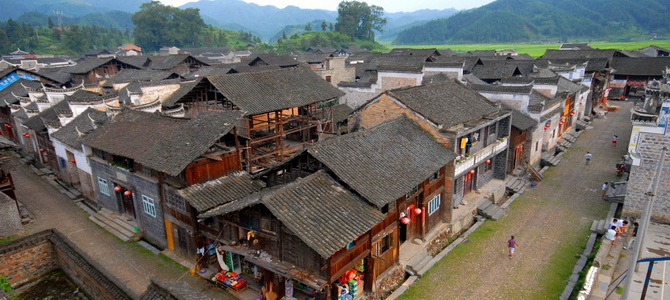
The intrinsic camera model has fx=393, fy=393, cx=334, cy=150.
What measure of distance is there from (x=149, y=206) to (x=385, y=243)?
492 inches

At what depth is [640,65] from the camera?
55.8 metres

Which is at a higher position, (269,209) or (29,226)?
(269,209)

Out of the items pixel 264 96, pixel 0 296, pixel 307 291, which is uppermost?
pixel 264 96

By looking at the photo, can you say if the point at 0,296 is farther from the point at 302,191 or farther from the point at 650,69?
the point at 650,69

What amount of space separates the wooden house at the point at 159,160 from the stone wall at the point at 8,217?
4.77 m

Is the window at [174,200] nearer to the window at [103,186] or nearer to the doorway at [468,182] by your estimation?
the window at [103,186]

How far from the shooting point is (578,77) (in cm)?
4641

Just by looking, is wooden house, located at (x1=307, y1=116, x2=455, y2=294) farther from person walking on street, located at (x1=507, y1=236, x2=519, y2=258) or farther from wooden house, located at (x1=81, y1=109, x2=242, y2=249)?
wooden house, located at (x1=81, y1=109, x2=242, y2=249)

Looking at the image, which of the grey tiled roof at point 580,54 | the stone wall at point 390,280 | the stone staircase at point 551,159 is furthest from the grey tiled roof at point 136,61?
the grey tiled roof at point 580,54

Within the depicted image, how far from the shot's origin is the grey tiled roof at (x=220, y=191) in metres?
17.1

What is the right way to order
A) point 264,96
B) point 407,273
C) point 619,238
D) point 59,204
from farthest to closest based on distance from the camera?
point 59,204 → point 264,96 → point 619,238 → point 407,273

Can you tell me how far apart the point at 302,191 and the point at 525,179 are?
Answer: 21305 millimetres

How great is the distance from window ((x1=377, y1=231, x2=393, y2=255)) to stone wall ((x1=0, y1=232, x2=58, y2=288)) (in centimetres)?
1714

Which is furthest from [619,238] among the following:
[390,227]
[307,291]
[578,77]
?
[578,77]
